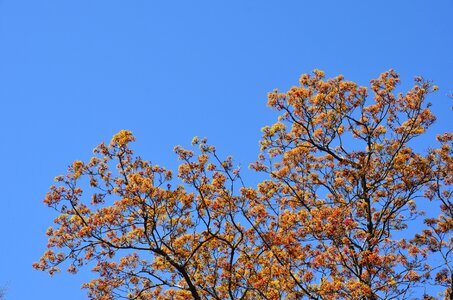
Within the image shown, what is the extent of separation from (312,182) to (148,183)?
6274mm

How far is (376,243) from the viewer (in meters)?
15.1

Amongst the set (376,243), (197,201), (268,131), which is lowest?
(376,243)

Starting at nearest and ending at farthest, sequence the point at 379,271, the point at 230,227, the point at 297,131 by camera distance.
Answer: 1. the point at 379,271
2. the point at 230,227
3. the point at 297,131

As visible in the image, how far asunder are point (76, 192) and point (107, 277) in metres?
2.66

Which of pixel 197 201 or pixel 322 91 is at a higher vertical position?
pixel 322 91

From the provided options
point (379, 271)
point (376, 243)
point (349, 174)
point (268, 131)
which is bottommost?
point (379, 271)

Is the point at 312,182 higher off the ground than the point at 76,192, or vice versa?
the point at 312,182

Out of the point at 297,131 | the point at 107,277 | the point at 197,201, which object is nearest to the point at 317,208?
the point at 297,131

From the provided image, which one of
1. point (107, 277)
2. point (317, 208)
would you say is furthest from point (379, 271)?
point (107, 277)

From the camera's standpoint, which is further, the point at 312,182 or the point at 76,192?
the point at 312,182

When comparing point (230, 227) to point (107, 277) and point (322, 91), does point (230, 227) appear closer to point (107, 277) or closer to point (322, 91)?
point (107, 277)

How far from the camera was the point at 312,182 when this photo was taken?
18.2 meters

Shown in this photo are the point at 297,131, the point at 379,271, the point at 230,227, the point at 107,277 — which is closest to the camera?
the point at 379,271

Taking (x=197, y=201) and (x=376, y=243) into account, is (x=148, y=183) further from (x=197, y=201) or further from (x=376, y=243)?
(x=376, y=243)
